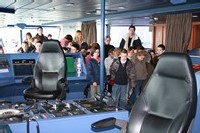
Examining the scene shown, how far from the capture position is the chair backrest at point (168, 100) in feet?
6.05

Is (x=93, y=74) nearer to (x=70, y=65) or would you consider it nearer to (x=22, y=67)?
(x=70, y=65)

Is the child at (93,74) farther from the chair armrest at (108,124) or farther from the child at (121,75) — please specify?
the chair armrest at (108,124)

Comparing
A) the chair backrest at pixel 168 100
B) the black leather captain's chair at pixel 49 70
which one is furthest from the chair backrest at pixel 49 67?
the chair backrest at pixel 168 100

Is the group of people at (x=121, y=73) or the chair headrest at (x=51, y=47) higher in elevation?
the chair headrest at (x=51, y=47)

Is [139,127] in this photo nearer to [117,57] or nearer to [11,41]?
[117,57]

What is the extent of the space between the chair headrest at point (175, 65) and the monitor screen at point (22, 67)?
2.87 m

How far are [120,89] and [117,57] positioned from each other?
1.83 feet

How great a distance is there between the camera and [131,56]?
16.6 feet

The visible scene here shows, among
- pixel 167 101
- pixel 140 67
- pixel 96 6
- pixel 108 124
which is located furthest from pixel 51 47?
pixel 96 6

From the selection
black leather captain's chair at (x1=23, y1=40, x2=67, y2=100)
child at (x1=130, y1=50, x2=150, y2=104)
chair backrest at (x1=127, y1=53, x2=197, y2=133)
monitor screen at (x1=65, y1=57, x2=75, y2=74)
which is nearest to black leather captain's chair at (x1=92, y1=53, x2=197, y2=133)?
chair backrest at (x1=127, y1=53, x2=197, y2=133)

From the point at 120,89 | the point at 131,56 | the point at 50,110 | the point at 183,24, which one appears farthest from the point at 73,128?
the point at 183,24

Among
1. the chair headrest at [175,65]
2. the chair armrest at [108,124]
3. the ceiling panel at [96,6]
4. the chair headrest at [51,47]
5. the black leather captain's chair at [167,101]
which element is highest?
the ceiling panel at [96,6]

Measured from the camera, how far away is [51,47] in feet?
12.4

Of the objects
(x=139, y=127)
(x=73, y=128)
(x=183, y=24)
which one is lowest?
(x=73, y=128)
